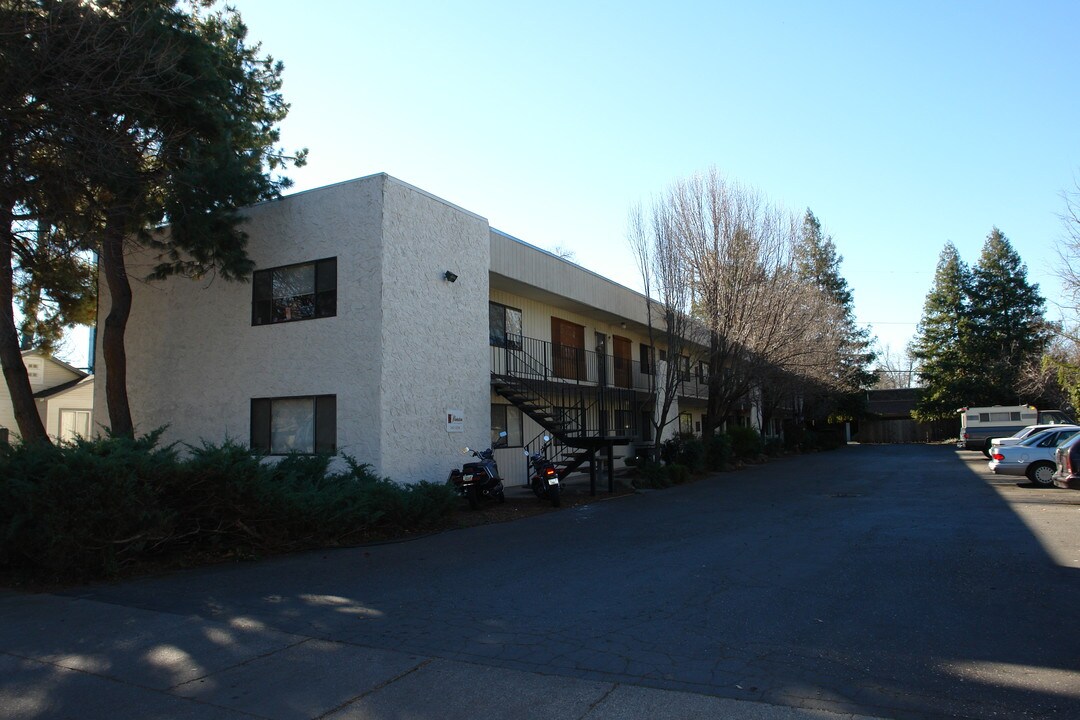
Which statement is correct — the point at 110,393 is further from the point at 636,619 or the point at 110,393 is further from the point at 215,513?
the point at 636,619

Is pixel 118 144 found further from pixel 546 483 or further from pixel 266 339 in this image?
pixel 546 483

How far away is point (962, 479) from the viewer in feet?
73.0

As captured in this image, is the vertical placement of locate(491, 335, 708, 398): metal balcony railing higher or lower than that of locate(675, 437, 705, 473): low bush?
higher

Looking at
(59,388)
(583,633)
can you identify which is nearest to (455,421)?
(583,633)

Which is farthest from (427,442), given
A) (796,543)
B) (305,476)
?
(796,543)

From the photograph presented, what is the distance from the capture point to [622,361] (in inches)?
1089

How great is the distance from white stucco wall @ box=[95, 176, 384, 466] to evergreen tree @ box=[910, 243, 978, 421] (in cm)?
5276

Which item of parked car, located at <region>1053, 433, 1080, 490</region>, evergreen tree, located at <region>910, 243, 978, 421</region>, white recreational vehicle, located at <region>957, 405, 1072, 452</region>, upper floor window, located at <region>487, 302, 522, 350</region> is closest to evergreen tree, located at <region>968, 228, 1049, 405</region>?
evergreen tree, located at <region>910, 243, 978, 421</region>

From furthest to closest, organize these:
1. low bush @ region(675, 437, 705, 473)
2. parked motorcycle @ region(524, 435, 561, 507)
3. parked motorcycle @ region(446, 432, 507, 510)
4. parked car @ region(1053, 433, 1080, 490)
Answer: low bush @ region(675, 437, 705, 473) → parked motorcycle @ region(524, 435, 561, 507) → parked car @ region(1053, 433, 1080, 490) → parked motorcycle @ region(446, 432, 507, 510)

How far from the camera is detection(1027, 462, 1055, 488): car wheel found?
19.2 m

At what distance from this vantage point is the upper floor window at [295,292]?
1554 centimetres

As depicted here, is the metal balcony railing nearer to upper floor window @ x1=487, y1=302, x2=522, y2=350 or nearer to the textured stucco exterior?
upper floor window @ x1=487, y1=302, x2=522, y2=350

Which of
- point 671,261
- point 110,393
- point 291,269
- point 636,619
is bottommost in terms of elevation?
point 636,619

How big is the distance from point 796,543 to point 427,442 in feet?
25.6
